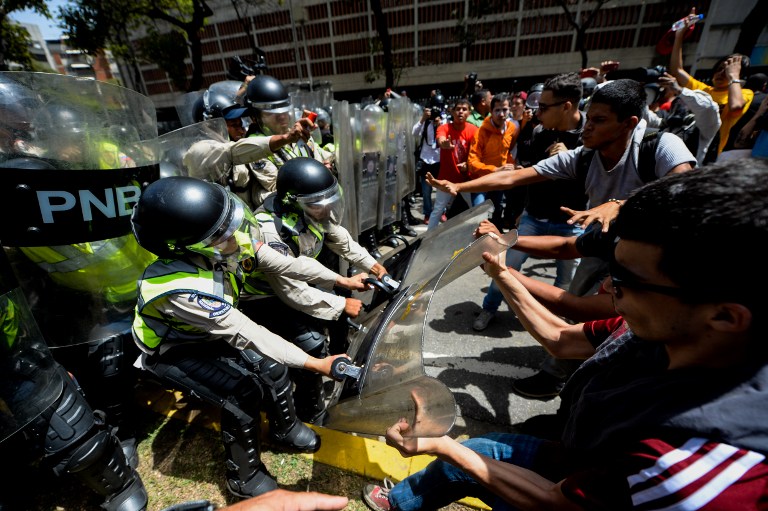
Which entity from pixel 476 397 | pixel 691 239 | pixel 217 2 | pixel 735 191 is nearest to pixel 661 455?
pixel 691 239

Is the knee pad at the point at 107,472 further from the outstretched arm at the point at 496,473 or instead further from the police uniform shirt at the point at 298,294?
the outstretched arm at the point at 496,473

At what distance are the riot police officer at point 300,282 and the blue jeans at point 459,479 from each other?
1.04m

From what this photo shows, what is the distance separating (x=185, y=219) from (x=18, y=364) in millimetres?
842

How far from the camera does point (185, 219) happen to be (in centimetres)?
160

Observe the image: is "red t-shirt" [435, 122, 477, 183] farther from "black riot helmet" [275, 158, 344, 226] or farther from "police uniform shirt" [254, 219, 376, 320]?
"police uniform shirt" [254, 219, 376, 320]

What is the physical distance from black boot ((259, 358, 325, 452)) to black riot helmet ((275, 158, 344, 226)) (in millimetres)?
1004

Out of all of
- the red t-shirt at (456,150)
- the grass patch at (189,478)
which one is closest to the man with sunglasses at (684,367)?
the grass patch at (189,478)

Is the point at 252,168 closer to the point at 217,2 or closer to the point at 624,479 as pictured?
the point at 624,479

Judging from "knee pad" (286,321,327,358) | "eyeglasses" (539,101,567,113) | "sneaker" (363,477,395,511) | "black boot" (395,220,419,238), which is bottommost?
"black boot" (395,220,419,238)

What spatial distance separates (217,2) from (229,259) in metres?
43.9

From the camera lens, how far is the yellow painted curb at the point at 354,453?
2.12 meters

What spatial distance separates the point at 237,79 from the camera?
6.54m

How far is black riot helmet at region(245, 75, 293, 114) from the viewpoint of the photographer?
353cm

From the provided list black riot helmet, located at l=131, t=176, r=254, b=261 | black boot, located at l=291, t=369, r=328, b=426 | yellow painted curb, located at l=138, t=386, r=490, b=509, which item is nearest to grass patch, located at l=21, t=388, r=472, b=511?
yellow painted curb, located at l=138, t=386, r=490, b=509
